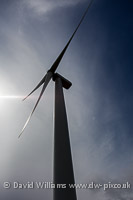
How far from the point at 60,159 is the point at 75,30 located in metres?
16.9

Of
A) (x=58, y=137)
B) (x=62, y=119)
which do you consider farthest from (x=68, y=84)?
(x=58, y=137)

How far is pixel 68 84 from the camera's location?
815 inches

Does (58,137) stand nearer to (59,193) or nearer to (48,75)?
(59,193)

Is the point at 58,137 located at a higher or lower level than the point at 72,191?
higher

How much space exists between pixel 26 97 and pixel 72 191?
18.3 meters

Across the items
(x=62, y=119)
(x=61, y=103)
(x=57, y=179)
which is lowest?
(x=57, y=179)

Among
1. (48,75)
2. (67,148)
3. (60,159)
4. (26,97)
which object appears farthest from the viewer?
(26,97)

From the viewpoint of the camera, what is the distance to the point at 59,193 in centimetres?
737

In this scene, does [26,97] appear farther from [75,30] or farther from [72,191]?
[72,191]

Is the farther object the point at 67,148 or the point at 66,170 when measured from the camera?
the point at 67,148

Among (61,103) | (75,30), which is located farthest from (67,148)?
(75,30)

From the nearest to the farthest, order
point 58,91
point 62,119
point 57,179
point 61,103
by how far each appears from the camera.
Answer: point 57,179 < point 62,119 < point 61,103 < point 58,91

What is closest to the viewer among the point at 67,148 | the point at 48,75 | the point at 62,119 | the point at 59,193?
the point at 59,193

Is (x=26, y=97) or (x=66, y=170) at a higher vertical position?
(x=26, y=97)
